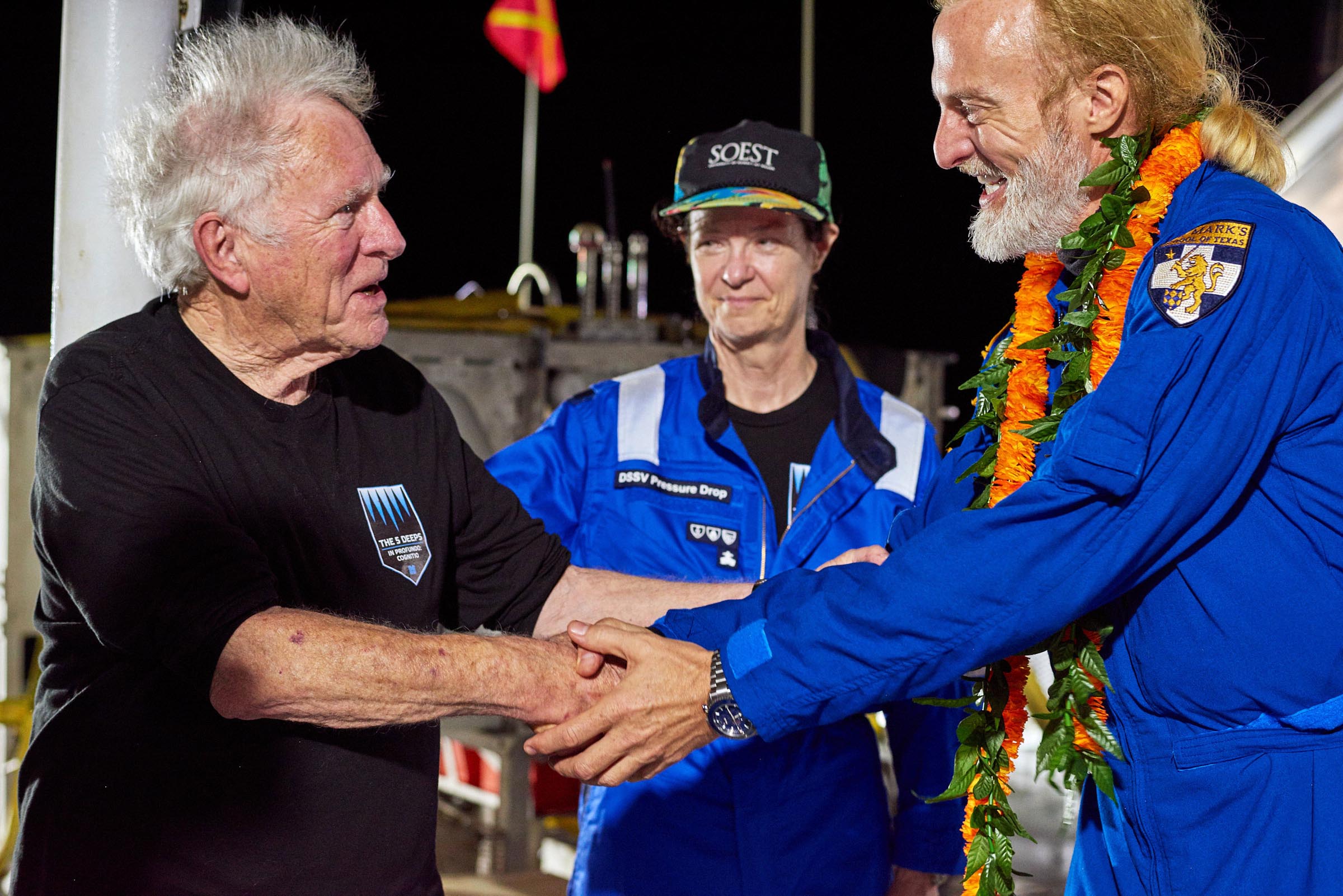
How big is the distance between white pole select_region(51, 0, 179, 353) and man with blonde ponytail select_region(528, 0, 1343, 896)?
1117 mm

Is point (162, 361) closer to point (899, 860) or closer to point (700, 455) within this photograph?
point (700, 455)

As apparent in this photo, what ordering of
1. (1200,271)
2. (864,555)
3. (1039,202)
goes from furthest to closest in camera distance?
(864,555)
(1039,202)
(1200,271)

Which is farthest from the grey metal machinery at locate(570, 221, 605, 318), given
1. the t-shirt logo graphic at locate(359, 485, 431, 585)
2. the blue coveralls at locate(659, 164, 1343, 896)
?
the blue coveralls at locate(659, 164, 1343, 896)

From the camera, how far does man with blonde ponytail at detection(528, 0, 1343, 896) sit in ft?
5.37

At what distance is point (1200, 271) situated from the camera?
166 cm

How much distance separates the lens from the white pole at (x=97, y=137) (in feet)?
7.55

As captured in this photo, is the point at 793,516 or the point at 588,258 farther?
the point at 588,258

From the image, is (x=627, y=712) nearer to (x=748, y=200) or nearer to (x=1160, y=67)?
(x=748, y=200)

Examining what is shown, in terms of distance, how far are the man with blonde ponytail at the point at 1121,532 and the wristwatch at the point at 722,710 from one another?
11 mm

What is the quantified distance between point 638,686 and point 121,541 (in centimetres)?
91

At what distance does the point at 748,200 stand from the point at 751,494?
695 mm

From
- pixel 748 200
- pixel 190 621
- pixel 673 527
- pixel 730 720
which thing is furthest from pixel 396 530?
pixel 748 200

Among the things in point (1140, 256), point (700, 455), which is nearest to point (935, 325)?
point (700, 455)

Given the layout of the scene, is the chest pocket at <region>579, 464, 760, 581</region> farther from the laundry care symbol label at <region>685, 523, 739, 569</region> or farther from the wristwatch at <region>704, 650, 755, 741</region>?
the wristwatch at <region>704, 650, 755, 741</region>
